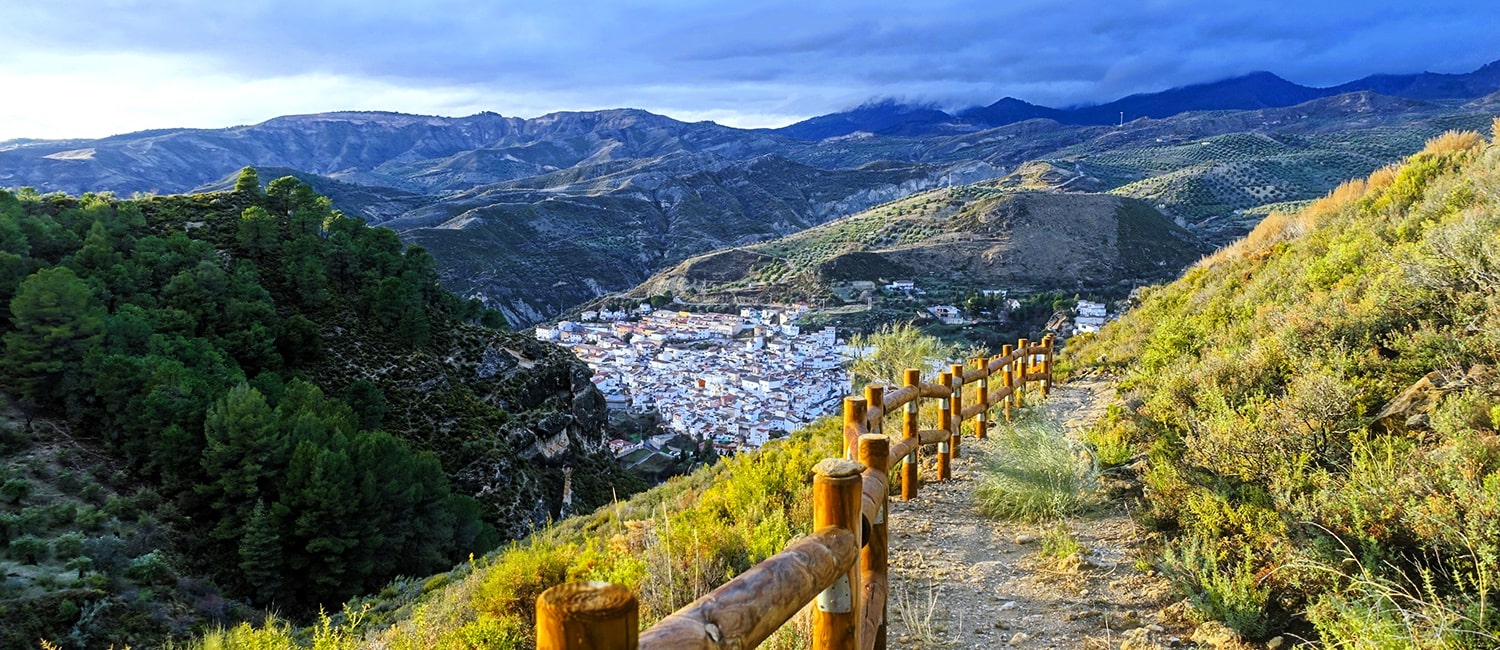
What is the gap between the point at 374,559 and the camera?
1819 cm

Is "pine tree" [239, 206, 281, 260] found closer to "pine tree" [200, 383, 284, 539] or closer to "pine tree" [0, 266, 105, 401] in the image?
"pine tree" [0, 266, 105, 401]

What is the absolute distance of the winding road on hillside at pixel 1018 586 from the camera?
3.56 metres

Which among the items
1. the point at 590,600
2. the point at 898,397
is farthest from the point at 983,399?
the point at 590,600

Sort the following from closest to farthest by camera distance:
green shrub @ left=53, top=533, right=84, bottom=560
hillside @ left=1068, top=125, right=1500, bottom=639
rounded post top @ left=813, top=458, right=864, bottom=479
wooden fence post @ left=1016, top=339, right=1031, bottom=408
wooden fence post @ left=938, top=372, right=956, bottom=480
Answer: rounded post top @ left=813, top=458, right=864, bottom=479
hillside @ left=1068, top=125, right=1500, bottom=639
wooden fence post @ left=938, top=372, right=956, bottom=480
wooden fence post @ left=1016, top=339, right=1031, bottom=408
green shrub @ left=53, top=533, right=84, bottom=560

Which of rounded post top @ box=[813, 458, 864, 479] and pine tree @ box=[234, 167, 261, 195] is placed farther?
pine tree @ box=[234, 167, 261, 195]

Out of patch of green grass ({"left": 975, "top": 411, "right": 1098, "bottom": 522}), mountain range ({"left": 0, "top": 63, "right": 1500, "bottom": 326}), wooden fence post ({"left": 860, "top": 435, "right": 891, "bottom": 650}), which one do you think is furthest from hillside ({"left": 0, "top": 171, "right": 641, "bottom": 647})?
mountain range ({"left": 0, "top": 63, "right": 1500, "bottom": 326})

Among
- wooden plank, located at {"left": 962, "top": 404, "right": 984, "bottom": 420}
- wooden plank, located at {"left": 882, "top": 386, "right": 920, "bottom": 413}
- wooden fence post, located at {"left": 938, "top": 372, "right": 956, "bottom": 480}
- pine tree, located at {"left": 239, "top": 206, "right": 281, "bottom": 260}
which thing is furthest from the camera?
pine tree, located at {"left": 239, "top": 206, "right": 281, "bottom": 260}

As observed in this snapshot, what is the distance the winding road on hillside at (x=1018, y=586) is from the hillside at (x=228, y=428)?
833 centimetres

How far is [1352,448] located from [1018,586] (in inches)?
77.2

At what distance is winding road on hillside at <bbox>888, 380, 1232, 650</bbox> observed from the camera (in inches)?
140

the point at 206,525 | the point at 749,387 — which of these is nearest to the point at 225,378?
the point at 206,525

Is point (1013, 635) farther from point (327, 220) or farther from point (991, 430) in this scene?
point (327, 220)

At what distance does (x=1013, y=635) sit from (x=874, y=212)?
98.3 meters

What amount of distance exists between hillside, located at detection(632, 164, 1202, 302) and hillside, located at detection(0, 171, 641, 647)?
44655 millimetres
